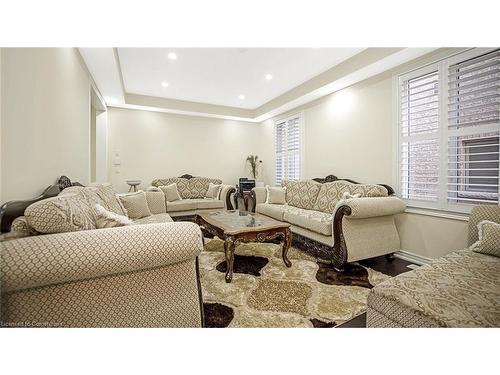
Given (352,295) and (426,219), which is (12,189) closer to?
(352,295)

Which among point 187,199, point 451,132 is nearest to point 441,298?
point 451,132

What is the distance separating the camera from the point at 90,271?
37.5 inches

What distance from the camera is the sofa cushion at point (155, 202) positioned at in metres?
3.55

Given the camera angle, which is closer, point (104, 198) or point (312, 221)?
point (104, 198)

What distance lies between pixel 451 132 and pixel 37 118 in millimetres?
3872

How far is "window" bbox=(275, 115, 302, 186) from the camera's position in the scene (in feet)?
15.9

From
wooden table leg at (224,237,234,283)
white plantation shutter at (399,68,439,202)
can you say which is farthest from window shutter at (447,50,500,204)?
wooden table leg at (224,237,234,283)

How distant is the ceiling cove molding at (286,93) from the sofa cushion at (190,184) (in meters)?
1.59

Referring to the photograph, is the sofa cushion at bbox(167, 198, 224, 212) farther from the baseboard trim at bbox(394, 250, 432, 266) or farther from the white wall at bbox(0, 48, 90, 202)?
the baseboard trim at bbox(394, 250, 432, 266)

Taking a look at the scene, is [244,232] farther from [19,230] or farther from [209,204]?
[209,204]

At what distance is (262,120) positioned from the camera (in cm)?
600

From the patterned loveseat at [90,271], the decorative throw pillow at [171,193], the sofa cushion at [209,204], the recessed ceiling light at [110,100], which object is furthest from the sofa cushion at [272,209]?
the recessed ceiling light at [110,100]
